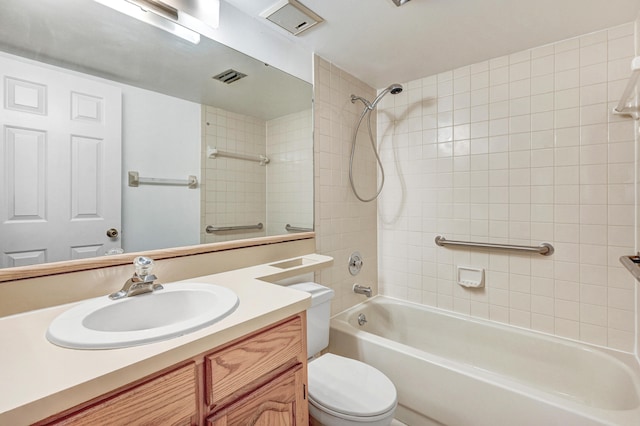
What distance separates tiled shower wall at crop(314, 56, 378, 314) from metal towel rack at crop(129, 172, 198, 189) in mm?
744

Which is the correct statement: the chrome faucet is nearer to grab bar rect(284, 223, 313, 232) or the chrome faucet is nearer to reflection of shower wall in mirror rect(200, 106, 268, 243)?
reflection of shower wall in mirror rect(200, 106, 268, 243)

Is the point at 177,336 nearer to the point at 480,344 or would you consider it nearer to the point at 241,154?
the point at 241,154

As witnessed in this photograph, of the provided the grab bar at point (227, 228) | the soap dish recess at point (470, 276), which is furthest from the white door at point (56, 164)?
the soap dish recess at point (470, 276)

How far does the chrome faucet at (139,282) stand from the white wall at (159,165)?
218 millimetres

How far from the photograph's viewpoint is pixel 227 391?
688 millimetres

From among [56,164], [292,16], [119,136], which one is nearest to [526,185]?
[292,16]

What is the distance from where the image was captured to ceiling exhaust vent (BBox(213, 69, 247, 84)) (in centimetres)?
144

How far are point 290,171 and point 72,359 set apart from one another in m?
1.38

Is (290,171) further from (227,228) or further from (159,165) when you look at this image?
(159,165)

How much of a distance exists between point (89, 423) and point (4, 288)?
0.62 m

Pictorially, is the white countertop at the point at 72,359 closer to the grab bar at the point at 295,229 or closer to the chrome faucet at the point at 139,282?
the chrome faucet at the point at 139,282

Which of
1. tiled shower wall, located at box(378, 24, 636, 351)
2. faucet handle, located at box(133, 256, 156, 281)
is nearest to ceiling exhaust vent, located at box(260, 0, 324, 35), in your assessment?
tiled shower wall, located at box(378, 24, 636, 351)

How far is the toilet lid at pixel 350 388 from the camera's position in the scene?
3.69 ft

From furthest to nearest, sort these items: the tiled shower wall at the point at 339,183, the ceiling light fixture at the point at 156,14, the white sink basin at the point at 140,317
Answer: the tiled shower wall at the point at 339,183, the ceiling light fixture at the point at 156,14, the white sink basin at the point at 140,317
